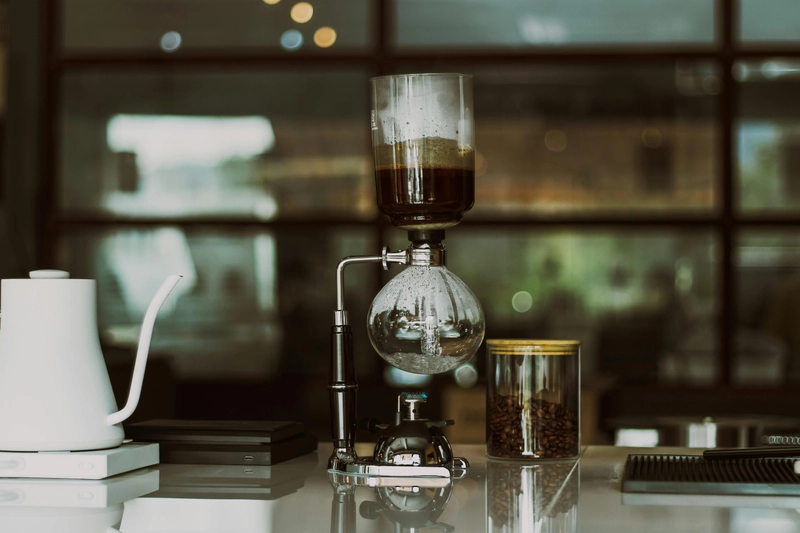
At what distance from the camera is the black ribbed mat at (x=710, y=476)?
1.09 metres

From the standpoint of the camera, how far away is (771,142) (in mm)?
3807

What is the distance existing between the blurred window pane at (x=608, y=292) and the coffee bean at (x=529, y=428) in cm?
255

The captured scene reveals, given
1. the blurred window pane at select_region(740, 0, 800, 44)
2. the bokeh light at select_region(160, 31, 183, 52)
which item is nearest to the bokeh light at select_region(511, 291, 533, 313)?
the blurred window pane at select_region(740, 0, 800, 44)

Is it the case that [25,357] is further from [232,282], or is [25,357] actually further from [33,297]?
[232,282]

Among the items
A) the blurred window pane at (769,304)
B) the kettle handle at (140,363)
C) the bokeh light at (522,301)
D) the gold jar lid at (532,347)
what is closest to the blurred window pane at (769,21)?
the blurred window pane at (769,304)

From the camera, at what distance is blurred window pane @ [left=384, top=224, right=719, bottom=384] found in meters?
3.86

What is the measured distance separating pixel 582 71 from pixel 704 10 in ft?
1.52

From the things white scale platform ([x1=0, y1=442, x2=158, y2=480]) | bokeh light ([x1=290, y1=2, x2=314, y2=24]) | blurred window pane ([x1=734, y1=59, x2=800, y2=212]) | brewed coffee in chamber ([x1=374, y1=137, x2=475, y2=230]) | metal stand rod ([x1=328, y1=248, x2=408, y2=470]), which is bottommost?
white scale platform ([x1=0, y1=442, x2=158, y2=480])

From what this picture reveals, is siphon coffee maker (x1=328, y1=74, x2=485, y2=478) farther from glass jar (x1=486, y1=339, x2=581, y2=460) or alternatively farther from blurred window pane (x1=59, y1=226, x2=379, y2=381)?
blurred window pane (x1=59, y1=226, x2=379, y2=381)

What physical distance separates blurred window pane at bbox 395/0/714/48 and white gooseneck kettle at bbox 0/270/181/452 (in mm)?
2900

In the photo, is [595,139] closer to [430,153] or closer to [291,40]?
[291,40]

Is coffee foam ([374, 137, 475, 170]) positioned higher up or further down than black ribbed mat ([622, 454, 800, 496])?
higher up

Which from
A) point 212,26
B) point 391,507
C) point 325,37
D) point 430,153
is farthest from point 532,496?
point 212,26

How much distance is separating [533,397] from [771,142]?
9.25ft
